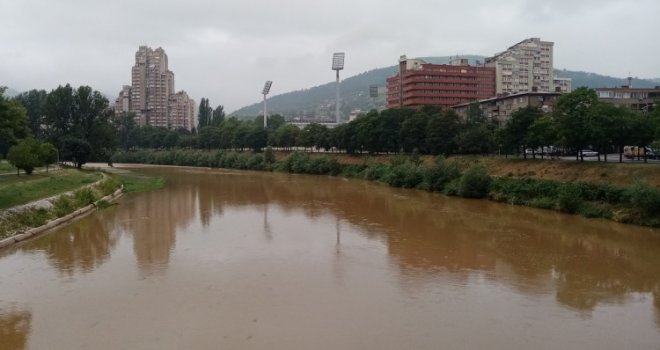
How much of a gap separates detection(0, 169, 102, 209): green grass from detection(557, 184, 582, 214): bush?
26528mm

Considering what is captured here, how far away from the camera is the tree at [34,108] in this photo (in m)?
68.3

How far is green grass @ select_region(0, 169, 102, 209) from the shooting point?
2446 centimetres

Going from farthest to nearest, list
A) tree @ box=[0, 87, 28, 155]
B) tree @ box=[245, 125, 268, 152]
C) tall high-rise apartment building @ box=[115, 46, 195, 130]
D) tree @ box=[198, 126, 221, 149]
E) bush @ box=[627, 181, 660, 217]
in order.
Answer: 1. tall high-rise apartment building @ box=[115, 46, 195, 130]
2. tree @ box=[198, 126, 221, 149]
3. tree @ box=[245, 125, 268, 152]
4. tree @ box=[0, 87, 28, 155]
5. bush @ box=[627, 181, 660, 217]

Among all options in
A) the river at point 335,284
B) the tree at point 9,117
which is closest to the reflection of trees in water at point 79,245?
the river at point 335,284

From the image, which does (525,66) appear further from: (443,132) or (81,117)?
(81,117)

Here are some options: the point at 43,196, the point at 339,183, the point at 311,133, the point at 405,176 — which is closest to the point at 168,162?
the point at 311,133

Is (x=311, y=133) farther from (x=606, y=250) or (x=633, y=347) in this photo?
(x=633, y=347)

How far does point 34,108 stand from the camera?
72.8 meters

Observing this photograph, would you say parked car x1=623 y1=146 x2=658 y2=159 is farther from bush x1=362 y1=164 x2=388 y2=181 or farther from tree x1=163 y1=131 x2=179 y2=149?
tree x1=163 y1=131 x2=179 y2=149

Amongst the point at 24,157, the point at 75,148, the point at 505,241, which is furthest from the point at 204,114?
the point at 505,241

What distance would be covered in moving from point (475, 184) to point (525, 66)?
258 ft

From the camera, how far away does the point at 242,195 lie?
130ft

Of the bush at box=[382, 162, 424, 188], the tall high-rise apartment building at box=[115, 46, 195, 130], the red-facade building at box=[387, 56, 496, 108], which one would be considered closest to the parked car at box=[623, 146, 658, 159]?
the bush at box=[382, 162, 424, 188]

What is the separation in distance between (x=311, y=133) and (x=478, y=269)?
55.2 m
